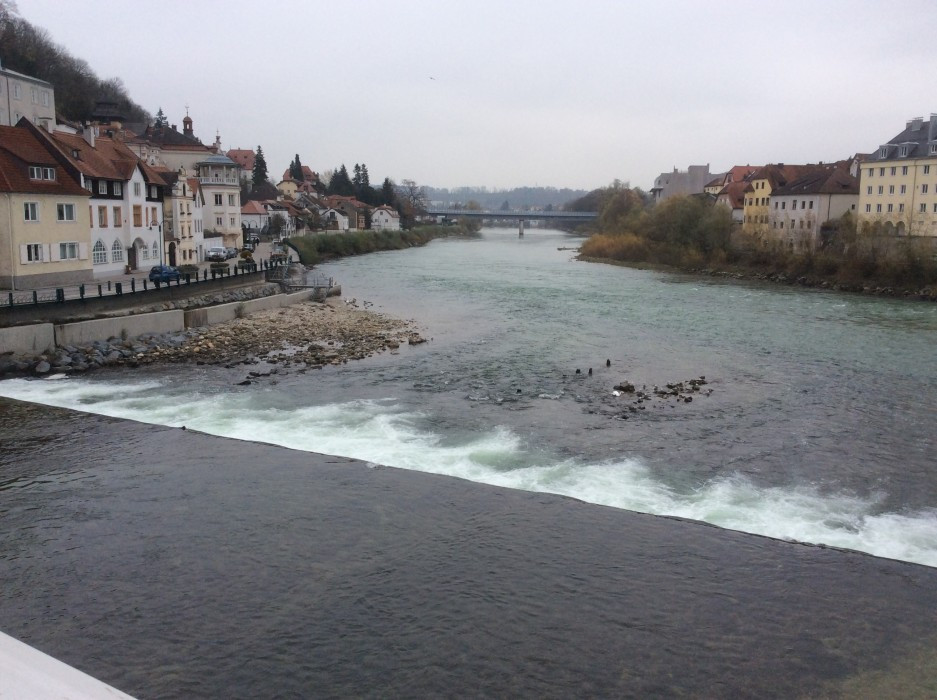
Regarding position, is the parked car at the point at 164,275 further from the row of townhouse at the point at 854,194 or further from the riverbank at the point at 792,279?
the row of townhouse at the point at 854,194

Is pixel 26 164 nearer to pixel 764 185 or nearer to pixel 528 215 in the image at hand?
pixel 764 185

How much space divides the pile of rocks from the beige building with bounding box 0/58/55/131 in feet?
78.8

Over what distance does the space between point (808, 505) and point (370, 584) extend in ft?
23.7

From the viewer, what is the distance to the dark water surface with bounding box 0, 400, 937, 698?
8102 millimetres

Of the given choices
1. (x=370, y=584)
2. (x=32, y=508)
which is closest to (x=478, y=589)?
(x=370, y=584)

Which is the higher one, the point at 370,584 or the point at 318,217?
the point at 318,217

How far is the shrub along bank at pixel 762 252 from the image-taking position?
4309cm

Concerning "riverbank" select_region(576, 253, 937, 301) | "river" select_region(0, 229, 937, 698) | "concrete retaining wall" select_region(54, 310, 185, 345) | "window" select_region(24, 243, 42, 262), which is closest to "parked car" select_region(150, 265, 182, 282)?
"window" select_region(24, 243, 42, 262)

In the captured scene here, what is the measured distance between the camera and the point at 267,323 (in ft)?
96.6

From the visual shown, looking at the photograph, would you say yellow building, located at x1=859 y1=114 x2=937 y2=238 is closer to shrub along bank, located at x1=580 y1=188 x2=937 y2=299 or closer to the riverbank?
shrub along bank, located at x1=580 y1=188 x2=937 y2=299

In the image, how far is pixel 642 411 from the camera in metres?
17.7

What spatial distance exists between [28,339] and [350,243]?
5564 cm

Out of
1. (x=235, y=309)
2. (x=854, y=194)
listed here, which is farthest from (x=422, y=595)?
(x=854, y=194)

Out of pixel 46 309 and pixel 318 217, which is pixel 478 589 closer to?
pixel 46 309
